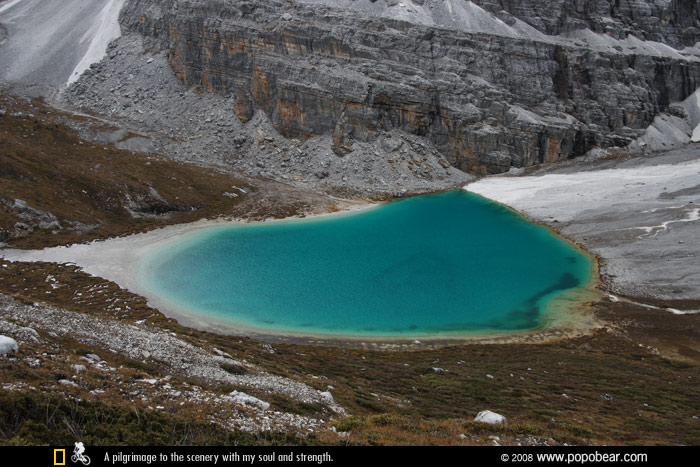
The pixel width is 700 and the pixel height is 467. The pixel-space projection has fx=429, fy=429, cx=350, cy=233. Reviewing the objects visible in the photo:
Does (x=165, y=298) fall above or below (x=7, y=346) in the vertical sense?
below

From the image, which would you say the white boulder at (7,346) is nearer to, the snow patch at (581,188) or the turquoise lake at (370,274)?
the turquoise lake at (370,274)

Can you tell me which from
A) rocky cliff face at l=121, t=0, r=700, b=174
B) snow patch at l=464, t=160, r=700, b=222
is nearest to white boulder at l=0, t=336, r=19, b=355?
snow patch at l=464, t=160, r=700, b=222

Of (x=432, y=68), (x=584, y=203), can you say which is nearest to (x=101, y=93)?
(x=432, y=68)

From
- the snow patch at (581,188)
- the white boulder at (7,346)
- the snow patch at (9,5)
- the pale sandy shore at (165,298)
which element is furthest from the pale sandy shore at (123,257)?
the snow patch at (9,5)

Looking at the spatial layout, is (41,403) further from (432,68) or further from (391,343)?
(432,68)

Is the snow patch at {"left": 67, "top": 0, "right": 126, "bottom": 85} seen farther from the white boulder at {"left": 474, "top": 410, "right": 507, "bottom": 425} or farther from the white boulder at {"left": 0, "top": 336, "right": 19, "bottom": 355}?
the white boulder at {"left": 474, "top": 410, "right": 507, "bottom": 425}
